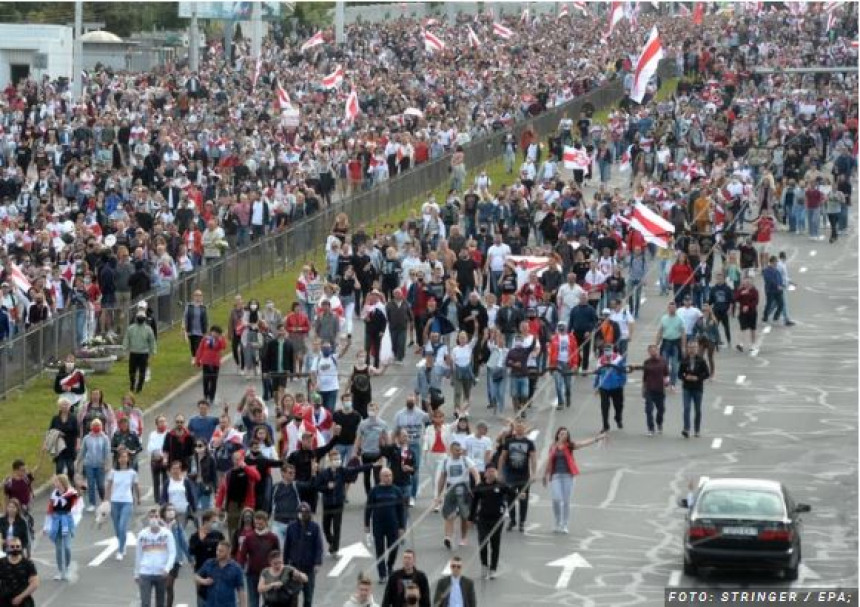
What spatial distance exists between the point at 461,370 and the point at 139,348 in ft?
16.7

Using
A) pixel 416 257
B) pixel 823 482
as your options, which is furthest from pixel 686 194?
pixel 823 482

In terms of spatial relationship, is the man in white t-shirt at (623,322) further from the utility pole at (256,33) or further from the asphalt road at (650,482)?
the utility pole at (256,33)

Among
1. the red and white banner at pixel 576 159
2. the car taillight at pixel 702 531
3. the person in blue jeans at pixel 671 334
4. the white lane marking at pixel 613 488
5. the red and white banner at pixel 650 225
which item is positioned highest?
the red and white banner at pixel 576 159

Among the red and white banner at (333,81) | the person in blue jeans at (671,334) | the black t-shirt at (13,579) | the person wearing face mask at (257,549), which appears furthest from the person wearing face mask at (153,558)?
the red and white banner at (333,81)

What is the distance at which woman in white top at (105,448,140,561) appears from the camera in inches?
1184

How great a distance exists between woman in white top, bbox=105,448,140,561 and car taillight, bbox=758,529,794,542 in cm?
702

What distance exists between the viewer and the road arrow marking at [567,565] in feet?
96.0

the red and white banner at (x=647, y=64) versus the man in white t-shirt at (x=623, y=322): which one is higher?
the red and white banner at (x=647, y=64)

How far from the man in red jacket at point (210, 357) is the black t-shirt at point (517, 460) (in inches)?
324

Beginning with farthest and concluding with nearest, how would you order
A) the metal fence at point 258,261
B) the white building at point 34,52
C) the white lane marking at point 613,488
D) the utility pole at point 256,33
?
the utility pole at point 256,33
the white building at point 34,52
the metal fence at point 258,261
the white lane marking at point 613,488

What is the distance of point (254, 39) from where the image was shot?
83.1m

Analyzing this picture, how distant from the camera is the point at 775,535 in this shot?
93.4 ft

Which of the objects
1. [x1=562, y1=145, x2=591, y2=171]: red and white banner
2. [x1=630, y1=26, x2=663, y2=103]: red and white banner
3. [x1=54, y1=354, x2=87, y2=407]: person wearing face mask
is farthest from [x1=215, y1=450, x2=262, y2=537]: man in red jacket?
[x1=562, y1=145, x2=591, y2=171]: red and white banner

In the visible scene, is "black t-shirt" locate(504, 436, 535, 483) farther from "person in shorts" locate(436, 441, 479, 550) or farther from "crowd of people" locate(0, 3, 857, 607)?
"person in shorts" locate(436, 441, 479, 550)
